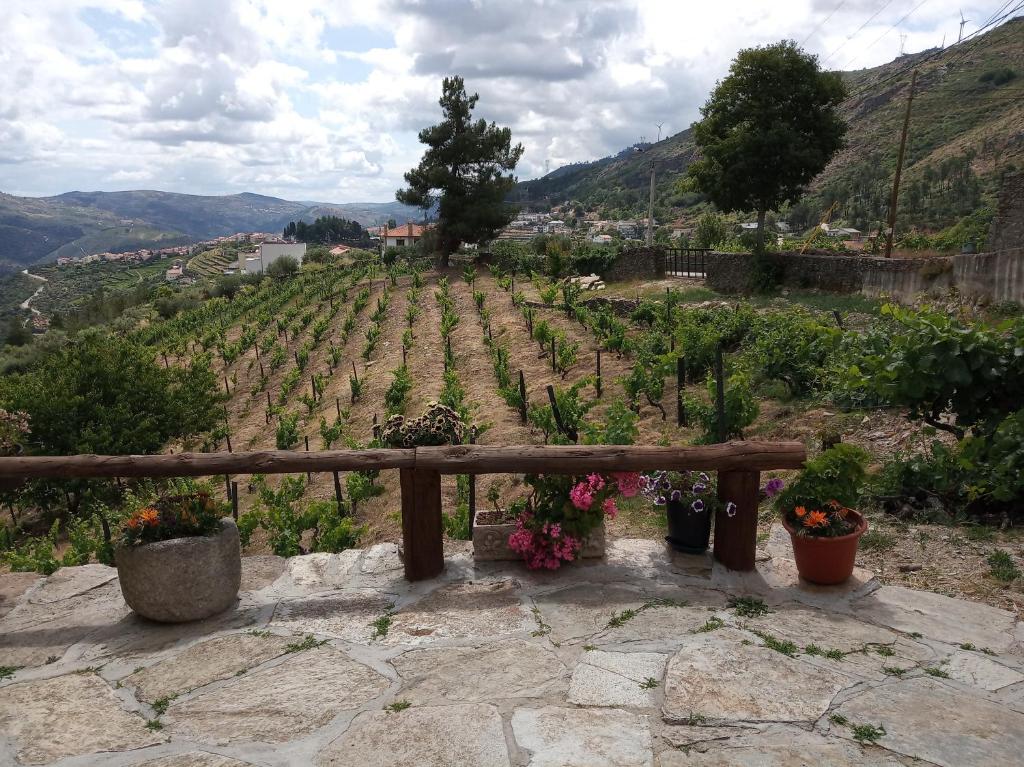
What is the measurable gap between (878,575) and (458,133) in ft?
87.9

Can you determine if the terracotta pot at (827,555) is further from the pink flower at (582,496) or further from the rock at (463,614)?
the rock at (463,614)

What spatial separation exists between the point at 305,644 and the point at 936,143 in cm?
6335

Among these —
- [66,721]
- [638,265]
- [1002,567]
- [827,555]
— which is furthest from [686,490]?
[638,265]

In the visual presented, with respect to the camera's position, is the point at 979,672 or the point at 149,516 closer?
the point at 979,672

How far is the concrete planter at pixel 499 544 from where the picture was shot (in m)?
4.13

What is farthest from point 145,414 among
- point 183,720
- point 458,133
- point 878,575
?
point 458,133

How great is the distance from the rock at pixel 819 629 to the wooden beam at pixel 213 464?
1977 millimetres

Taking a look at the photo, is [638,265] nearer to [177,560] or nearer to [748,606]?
[748,606]

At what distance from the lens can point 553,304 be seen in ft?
64.1

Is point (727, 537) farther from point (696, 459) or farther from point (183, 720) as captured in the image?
point (183, 720)

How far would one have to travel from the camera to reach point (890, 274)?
1583 centimetres

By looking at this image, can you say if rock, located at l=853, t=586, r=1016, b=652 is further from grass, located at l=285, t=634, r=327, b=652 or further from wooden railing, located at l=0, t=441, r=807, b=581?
grass, located at l=285, t=634, r=327, b=652

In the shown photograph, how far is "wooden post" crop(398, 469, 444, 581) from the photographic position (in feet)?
12.8

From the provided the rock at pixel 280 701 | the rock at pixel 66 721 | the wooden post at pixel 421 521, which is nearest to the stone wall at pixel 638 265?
the wooden post at pixel 421 521
